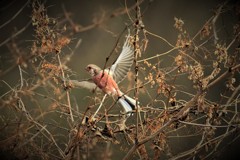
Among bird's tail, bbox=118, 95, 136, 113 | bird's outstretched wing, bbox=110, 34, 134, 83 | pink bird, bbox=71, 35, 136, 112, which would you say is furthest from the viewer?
bird's outstretched wing, bbox=110, 34, 134, 83

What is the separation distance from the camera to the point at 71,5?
25.7ft

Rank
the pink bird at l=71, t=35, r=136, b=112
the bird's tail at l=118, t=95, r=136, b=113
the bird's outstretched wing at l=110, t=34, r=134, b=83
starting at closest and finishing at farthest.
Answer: the bird's tail at l=118, t=95, r=136, b=113 → the pink bird at l=71, t=35, r=136, b=112 → the bird's outstretched wing at l=110, t=34, r=134, b=83

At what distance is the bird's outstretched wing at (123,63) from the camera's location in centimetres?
392

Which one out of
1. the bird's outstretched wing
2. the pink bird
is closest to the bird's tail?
the pink bird

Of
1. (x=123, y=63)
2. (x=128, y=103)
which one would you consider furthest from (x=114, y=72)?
(x=128, y=103)

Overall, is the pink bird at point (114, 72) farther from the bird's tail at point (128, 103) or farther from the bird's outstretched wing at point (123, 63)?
the bird's tail at point (128, 103)

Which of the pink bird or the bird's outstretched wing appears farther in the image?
the bird's outstretched wing

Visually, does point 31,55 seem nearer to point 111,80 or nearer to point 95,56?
point 111,80

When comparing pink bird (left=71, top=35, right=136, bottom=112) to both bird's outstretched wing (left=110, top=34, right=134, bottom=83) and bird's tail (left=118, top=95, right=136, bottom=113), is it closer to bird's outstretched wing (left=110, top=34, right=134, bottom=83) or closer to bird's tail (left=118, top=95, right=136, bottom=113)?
bird's outstretched wing (left=110, top=34, right=134, bottom=83)

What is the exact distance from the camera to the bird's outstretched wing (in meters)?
3.92

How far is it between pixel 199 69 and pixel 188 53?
1.08 feet

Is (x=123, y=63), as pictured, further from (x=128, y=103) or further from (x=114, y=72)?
(x=128, y=103)

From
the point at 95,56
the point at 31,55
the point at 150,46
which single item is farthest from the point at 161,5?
the point at 31,55

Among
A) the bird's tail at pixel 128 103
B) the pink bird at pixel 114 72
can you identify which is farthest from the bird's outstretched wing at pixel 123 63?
the bird's tail at pixel 128 103
